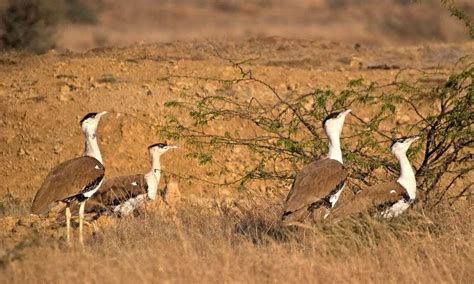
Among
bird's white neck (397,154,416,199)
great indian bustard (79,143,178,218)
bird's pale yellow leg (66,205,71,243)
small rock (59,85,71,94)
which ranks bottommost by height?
great indian bustard (79,143,178,218)

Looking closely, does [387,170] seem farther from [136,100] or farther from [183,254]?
[136,100]

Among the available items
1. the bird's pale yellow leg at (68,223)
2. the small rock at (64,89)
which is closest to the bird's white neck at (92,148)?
the bird's pale yellow leg at (68,223)

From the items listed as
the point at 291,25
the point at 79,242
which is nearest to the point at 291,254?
the point at 79,242

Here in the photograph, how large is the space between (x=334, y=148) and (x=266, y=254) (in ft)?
6.02

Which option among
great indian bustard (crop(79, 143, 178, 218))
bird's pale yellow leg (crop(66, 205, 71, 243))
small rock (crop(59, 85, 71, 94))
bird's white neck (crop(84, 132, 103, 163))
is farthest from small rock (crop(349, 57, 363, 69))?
bird's pale yellow leg (crop(66, 205, 71, 243))

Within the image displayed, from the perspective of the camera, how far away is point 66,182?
37.8 feet

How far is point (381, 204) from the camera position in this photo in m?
10.4

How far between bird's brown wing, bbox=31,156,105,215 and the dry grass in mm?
611

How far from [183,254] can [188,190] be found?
26.9 feet

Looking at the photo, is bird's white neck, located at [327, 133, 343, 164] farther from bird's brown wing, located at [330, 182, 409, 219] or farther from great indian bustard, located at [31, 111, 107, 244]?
great indian bustard, located at [31, 111, 107, 244]

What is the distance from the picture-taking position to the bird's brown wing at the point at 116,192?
13.0 meters

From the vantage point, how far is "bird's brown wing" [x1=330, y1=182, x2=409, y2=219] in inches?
407

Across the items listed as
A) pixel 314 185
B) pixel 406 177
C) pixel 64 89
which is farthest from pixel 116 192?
pixel 64 89

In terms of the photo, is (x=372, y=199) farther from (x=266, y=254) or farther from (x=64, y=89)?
(x=64, y=89)
